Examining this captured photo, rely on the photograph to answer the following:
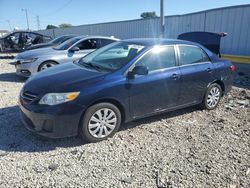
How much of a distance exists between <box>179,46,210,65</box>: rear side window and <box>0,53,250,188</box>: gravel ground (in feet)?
3.71

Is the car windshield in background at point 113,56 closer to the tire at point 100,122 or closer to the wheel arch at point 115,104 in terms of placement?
the wheel arch at point 115,104

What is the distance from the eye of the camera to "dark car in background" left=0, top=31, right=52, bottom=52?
1455 cm

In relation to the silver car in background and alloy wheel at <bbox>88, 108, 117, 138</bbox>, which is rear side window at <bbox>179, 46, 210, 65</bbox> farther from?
the silver car in background

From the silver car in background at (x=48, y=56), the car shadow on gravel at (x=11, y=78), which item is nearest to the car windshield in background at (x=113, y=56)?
the silver car in background at (x=48, y=56)

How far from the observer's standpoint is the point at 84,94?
343cm

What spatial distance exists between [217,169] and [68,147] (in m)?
2.09

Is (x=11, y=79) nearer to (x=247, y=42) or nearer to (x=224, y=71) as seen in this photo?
(x=224, y=71)

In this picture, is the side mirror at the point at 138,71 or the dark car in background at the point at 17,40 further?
the dark car in background at the point at 17,40

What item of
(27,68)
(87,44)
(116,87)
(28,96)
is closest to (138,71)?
(116,87)

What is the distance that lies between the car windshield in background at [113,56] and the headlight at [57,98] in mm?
842

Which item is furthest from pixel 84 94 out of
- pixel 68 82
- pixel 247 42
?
pixel 247 42

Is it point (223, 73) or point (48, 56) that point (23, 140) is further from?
point (48, 56)

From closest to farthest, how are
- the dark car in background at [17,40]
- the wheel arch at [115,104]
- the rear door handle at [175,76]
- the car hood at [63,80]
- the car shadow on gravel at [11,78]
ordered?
the car hood at [63,80]
the wheel arch at [115,104]
the rear door handle at [175,76]
the car shadow on gravel at [11,78]
the dark car in background at [17,40]

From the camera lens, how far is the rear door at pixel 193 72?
14.9 ft
